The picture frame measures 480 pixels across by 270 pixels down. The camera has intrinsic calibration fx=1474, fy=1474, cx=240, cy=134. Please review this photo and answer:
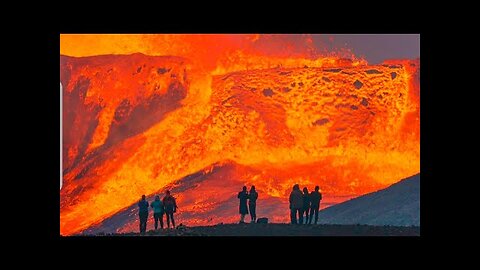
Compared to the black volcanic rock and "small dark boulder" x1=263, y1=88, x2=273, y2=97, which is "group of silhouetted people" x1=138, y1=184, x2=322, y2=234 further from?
"small dark boulder" x1=263, y1=88, x2=273, y2=97

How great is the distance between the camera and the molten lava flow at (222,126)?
5712 centimetres

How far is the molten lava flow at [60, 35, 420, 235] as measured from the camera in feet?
187

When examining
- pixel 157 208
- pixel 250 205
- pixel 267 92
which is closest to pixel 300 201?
pixel 250 205

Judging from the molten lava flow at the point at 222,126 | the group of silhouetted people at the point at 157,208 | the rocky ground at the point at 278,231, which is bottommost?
the rocky ground at the point at 278,231

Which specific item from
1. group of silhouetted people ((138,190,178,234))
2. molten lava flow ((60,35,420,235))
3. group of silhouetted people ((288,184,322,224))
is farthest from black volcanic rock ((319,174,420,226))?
group of silhouetted people ((138,190,178,234))

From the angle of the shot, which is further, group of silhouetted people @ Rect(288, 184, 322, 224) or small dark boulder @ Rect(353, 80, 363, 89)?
small dark boulder @ Rect(353, 80, 363, 89)

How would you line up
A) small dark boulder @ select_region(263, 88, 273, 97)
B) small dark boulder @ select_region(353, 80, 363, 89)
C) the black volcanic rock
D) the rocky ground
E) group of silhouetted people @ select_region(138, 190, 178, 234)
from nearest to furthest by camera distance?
1. the rocky ground
2. group of silhouetted people @ select_region(138, 190, 178, 234)
3. the black volcanic rock
4. small dark boulder @ select_region(353, 80, 363, 89)
5. small dark boulder @ select_region(263, 88, 273, 97)

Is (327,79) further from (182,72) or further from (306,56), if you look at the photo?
(182,72)

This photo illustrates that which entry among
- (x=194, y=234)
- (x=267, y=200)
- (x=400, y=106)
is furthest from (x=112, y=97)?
(x=194, y=234)

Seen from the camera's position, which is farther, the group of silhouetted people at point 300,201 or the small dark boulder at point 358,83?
the small dark boulder at point 358,83

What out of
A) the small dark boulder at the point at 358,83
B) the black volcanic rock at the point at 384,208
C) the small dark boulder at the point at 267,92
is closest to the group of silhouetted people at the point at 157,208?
the black volcanic rock at the point at 384,208

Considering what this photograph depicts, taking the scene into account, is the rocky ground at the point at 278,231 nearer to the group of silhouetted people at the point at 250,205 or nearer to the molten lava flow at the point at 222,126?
the group of silhouetted people at the point at 250,205

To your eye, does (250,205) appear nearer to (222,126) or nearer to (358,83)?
(222,126)
